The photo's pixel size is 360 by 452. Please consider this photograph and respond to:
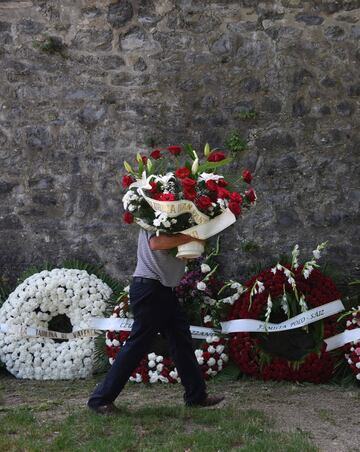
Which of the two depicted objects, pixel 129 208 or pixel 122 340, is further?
pixel 122 340

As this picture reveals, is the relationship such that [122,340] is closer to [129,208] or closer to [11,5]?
[129,208]

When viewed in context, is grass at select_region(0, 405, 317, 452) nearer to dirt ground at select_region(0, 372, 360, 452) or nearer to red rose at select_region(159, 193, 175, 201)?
dirt ground at select_region(0, 372, 360, 452)

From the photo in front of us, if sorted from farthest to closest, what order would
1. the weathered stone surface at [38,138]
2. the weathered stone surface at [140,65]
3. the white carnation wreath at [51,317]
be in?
the weathered stone surface at [38,138] < the weathered stone surface at [140,65] < the white carnation wreath at [51,317]

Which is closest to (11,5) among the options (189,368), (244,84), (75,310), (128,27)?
(128,27)

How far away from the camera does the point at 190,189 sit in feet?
16.4

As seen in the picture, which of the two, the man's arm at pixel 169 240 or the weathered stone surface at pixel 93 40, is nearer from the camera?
the man's arm at pixel 169 240

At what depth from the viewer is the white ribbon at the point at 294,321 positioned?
6598mm

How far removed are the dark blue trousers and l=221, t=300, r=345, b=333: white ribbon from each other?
140cm

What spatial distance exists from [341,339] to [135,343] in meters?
2.23

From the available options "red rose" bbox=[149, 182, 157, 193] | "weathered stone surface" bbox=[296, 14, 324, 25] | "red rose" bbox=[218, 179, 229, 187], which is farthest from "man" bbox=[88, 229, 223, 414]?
"weathered stone surface" bbox=[296, 14, 324, 25]

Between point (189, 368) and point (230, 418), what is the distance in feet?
1.56

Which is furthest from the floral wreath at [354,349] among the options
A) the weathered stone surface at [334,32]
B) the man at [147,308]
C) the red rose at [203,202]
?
the weathered stone surface at [334,32]

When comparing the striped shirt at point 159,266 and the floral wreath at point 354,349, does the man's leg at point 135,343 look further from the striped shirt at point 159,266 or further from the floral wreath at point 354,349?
the floral wreath at point 354,349

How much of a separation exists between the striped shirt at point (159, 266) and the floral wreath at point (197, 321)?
167cm
